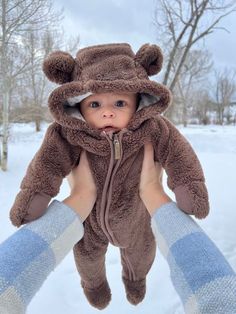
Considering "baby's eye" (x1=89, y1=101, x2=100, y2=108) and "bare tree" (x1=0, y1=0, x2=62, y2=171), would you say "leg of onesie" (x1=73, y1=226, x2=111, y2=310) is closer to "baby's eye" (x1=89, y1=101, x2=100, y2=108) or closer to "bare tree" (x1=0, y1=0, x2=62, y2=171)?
"baby's eye" (x1=89, y1=101, x2=100, y2=108)

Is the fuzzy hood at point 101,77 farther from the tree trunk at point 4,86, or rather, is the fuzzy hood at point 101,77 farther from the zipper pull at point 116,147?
the tree trunk at point 4,86

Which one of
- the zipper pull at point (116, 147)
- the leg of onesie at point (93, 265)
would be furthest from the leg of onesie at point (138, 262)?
the zipper pull at point (116, 147)

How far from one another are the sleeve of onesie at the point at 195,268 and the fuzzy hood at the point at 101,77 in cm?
27

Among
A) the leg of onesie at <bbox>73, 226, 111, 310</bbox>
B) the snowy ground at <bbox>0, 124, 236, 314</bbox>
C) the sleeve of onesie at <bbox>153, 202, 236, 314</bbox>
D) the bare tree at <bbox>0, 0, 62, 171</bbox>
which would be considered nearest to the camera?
the sleeve of onesie at <bbox>153, 202, 236, 314</bbox>

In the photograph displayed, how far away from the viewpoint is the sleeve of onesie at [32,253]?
0.40m

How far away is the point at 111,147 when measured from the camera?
67 cm

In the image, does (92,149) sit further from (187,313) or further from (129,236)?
(187,313)

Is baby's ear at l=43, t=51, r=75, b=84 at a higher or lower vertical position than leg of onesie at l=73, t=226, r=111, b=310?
higher

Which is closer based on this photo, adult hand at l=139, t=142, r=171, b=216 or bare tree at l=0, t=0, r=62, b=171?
adult hand at l=139, t=142, r=171, b=216

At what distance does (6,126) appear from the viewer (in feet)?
14.2

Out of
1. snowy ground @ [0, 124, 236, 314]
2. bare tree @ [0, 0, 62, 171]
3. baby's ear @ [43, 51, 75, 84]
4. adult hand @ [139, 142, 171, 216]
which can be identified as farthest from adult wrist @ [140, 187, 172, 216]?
bare tree @ [0, 0, 62, 171]

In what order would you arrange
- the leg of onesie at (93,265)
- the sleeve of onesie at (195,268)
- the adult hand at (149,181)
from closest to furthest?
the sleeve of onesie at (195,268) → the adult hand at (149,181) → the leg of onesie at (93,265)

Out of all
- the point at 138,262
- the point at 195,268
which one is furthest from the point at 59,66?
the point at 138,262

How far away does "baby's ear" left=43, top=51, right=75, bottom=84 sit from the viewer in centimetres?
64
